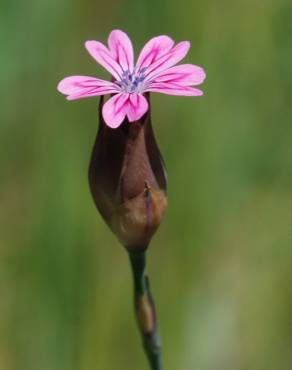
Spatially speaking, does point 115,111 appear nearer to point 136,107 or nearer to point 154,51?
point 136,107

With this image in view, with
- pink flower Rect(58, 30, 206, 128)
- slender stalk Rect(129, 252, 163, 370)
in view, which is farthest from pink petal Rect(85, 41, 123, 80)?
slender stalk Rect(129, 252, 163, 370)

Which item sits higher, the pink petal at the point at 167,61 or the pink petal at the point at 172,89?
the pink petal at the point at 167,61

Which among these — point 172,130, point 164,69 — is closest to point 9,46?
point 172,130

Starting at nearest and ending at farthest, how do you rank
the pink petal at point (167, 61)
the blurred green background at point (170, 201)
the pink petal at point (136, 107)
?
Result: the pink petal at point (136, 107) < the pink petal at point (167, 61) < the blurred green background at point (170, 201)

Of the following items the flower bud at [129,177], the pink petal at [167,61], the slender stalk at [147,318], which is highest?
the pink petal at [167,61]

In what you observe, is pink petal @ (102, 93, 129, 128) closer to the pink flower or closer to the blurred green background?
the pink flower

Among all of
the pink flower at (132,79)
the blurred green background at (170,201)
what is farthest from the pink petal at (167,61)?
the blurred green background at (170,201)

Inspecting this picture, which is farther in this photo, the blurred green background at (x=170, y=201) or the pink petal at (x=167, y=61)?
the blurred green background at (x=170, y=201)

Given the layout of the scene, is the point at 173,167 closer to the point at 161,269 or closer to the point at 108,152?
the point at 161,269

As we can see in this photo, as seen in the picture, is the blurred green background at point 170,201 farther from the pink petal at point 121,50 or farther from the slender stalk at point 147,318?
the pink petal at point 121,50
